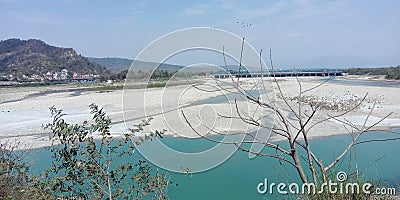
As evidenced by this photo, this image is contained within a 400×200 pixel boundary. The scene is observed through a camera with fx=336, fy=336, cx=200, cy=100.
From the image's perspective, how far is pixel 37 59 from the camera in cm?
8581

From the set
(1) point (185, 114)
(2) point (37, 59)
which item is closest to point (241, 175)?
(1) point (185, 114)

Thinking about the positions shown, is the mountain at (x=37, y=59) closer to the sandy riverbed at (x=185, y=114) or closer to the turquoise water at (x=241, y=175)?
the sandy riverbed at (x=185, y=114)

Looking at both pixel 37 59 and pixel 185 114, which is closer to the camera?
pixel 185 114

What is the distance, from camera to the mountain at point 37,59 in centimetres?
7875

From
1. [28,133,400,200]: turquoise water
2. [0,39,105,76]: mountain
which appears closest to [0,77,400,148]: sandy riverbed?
[28,133,400,200]: turquoise water

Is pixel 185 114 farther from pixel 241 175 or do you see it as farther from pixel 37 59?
pixel 37 59

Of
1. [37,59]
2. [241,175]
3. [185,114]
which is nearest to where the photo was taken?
[185,114]

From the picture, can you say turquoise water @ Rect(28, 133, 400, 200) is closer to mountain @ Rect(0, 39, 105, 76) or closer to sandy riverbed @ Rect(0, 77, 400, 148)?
sandy riverbed @ Rect(0, 77, 400, 148)

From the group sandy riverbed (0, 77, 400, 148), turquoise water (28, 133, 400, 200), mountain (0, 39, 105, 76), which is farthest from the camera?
mountain (0, 39, 105, 76)

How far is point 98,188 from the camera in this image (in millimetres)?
2160

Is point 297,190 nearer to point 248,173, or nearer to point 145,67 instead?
point 145,67

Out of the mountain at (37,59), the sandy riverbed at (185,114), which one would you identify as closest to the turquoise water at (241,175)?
the sandy riverbed at (185,114)

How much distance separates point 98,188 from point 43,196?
32 centimetres

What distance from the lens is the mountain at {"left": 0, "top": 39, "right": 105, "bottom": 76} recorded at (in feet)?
258
